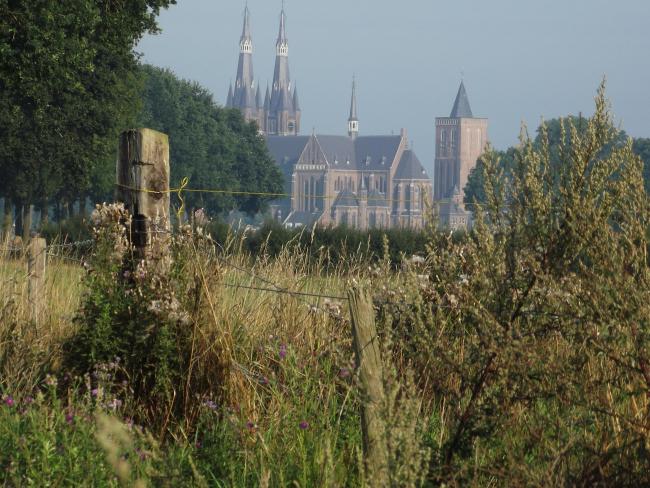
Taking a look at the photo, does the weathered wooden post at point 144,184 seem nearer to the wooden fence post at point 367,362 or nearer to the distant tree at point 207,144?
the wooden fence post at point 367,362

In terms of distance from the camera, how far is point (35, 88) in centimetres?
2416

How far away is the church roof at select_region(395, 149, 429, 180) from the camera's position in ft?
591

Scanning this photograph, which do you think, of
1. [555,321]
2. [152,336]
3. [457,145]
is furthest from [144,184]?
[457,145]

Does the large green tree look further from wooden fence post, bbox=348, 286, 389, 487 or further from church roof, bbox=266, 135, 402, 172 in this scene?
church roof, bbox=266, 135, 402, 172

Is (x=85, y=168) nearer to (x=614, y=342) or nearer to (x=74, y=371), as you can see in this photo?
(x=74, y=371)

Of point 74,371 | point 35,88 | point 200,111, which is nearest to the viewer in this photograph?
point 74,371

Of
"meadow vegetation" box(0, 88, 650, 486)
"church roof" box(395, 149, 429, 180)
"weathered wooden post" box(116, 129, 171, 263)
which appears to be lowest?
"meadow vegetation" box(0, 88, 650, 486)

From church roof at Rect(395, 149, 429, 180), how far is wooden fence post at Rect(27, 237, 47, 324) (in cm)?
17205

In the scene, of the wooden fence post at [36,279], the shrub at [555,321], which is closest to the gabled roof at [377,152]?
the wooden fence post at [36,279]

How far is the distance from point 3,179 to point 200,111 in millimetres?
30627

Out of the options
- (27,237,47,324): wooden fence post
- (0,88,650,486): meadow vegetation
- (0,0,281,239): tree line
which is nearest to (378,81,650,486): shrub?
(0,88,650,486): meadow vegetation

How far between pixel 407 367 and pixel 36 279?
3996 millimetres

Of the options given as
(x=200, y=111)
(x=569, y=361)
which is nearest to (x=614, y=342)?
(x=569, y=361)

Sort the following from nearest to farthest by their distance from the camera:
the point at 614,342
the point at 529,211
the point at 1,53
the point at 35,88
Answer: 1. the point at 614,342
2. the point at 529,211
3. the point at 1,53
4. the point at 35,88
